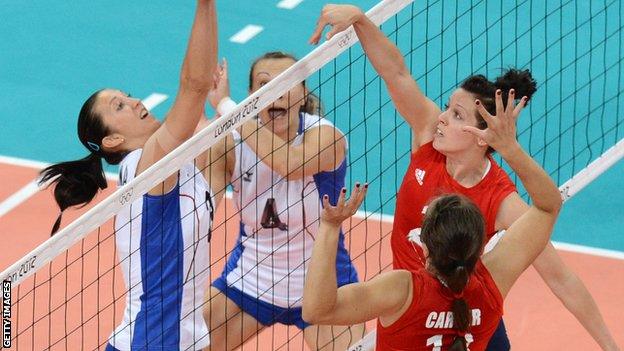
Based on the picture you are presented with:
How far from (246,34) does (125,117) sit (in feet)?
21.9

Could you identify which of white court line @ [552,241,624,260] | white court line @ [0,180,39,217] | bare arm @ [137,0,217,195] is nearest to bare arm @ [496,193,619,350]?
bare arm @ [137,0,217,195]

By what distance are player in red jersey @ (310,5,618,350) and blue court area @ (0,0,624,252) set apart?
12.3 feet

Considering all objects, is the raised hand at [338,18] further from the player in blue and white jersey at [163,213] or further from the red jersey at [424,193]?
the red jersey at [424,193]

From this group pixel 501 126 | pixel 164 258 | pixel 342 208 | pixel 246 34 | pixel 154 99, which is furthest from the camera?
pixel 246 34

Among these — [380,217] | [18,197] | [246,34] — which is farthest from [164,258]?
[246,34]

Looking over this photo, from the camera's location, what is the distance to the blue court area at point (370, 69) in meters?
12.0

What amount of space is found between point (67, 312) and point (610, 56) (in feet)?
18.3

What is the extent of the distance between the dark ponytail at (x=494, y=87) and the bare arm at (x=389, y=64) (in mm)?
255

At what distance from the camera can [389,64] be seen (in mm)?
7465

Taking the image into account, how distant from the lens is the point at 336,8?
737 cm

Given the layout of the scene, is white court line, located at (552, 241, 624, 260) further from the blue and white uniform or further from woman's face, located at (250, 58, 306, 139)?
woman's face, located at (250, 58, 306, 139)

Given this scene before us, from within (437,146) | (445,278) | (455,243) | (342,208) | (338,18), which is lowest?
(445,278)

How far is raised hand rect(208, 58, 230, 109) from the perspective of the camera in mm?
7645

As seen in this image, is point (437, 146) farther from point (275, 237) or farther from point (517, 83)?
point (275, 237)
